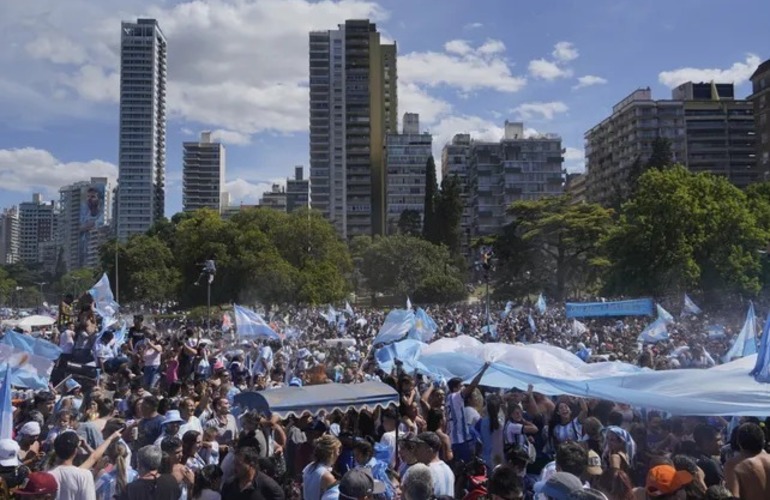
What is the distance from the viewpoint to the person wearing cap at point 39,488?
16.5ft

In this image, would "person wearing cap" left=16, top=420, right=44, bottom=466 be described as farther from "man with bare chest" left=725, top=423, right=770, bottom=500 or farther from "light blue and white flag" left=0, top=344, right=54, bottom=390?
"man with bare chest" left=725, top=423, right=770, bottom=500

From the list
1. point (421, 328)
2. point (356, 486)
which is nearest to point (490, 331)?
point (421, 328)

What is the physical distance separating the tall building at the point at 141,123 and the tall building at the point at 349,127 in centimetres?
4800

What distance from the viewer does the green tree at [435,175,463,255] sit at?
258 feet

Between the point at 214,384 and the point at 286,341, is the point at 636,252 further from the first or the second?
the point at 214,384

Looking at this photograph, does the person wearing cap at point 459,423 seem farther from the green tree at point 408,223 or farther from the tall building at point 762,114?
the green tree at point 408,223

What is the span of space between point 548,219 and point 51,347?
49040 millimetres

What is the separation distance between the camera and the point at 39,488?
5035 millimetres

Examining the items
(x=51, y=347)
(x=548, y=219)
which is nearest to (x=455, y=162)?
(x=548, y=219)

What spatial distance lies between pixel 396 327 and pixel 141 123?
14621cm

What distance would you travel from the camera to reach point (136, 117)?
15050 cm

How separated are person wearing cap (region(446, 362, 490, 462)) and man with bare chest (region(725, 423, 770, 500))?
3428 millimetres

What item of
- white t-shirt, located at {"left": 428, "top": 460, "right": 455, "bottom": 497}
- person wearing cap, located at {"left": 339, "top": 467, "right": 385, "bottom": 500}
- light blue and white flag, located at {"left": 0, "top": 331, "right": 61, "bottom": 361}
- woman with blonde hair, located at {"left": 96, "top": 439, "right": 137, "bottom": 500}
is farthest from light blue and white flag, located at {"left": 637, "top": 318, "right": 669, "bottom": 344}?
person wearing cap, located at {"left": 339, "top": 467, "right": 385, "bottom": 500}

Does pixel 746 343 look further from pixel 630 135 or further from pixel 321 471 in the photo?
pixel 630 135
